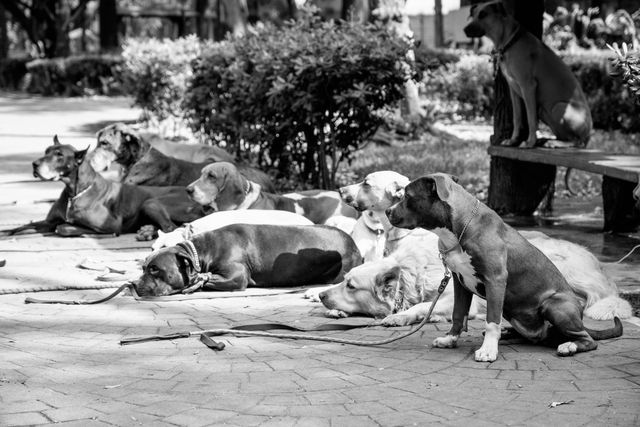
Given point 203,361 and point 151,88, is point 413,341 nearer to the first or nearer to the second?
point 203,361

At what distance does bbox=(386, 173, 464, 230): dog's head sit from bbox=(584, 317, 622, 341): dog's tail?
1154 mm

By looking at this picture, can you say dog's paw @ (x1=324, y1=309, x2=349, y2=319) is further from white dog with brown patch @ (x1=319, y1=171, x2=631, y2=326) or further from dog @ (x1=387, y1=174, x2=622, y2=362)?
dog @ (x1=387, y1=174, x2=622, y2=362)

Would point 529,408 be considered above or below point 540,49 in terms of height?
below

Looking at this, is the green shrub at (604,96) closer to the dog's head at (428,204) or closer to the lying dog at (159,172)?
the lying dog at (159,172)

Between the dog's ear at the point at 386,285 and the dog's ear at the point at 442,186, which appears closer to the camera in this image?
the dog's ear at the point at 442,186

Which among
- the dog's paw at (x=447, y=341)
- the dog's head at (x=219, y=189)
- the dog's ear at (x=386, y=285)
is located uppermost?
the dog's head at (x=219, y=189)

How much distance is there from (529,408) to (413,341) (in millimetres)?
1499

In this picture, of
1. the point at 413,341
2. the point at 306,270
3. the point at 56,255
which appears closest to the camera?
the point at 413,341

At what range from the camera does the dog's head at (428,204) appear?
550 centimetres

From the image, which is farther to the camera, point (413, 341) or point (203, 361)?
point (413, 341)

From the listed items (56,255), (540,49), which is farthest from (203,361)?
(540,49)

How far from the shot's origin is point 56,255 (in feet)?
30.5

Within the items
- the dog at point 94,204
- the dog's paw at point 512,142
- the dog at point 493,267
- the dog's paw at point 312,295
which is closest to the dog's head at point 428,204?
the dog at point 493,267

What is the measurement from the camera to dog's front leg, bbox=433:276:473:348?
227 inches
